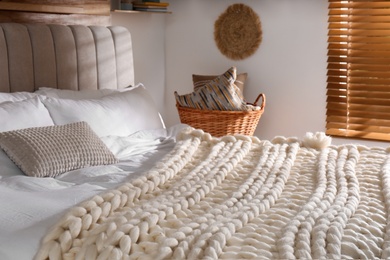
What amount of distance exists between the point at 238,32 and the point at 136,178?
2.99 m

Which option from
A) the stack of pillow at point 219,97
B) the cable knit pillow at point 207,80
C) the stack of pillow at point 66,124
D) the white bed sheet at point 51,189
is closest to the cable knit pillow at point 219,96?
the stack of pillow at point 219,97

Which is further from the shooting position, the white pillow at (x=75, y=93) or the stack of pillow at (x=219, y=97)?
the stack of pillow at (x=219, y=97)

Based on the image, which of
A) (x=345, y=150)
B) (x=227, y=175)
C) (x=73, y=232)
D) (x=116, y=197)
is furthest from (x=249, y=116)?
(x=73, y=232)

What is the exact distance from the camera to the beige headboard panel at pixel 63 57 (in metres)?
3.49

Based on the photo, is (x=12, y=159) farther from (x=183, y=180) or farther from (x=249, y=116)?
(x=249, y=116)

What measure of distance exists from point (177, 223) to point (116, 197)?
271 mm

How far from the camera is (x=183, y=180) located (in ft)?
8.21

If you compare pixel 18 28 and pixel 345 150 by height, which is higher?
pixel 18 28

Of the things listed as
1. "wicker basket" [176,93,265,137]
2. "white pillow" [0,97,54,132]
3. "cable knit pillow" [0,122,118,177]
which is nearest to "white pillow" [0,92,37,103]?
"white pillow" [0,97,54,132]

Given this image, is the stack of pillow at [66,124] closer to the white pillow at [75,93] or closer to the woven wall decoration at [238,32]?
the white pillow at [75,93]

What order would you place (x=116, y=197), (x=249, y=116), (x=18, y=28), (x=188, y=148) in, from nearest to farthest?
(x=116, y=197) < (x=188, y=148) < (x=18, y=28) < (x=249, y=116)

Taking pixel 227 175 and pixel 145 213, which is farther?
pixel 227 175

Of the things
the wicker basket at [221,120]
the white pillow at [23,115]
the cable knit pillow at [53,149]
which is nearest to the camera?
the cable knit pillow at [53,149]

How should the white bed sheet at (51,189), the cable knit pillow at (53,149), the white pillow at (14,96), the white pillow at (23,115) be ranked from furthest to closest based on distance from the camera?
the white pillow at (14,96) < the white pillow at (23,115) < the cable knit pillow at (53,149) < the white bed sheet at (51,189)
